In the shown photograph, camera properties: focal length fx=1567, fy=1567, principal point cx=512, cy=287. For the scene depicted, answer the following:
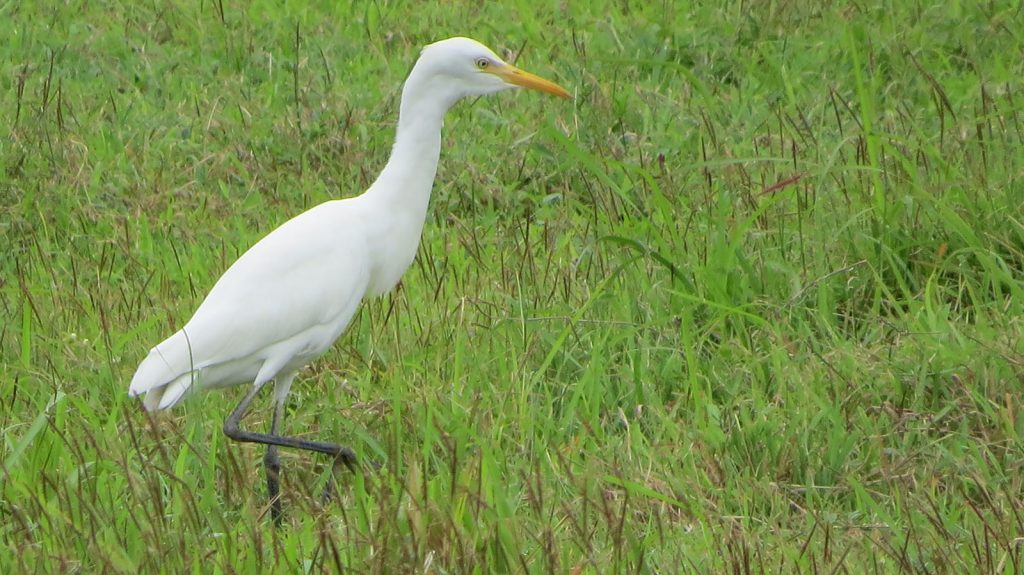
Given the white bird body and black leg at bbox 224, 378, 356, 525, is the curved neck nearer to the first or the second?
A: the white bird body

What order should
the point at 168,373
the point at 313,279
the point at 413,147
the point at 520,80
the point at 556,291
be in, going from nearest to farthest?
the point at 168,373
the point at 313,279
the point at 413,147
the point at 520,80
the point at 556,291

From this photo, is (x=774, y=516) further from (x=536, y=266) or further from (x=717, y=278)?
(x=536, y=266)

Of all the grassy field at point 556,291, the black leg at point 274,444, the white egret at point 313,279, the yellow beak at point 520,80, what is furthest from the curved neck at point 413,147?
the black leg at point 274,444

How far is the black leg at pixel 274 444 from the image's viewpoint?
3910 millimetres

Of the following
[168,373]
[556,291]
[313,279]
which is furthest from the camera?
[556,291]

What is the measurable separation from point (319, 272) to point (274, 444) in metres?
0.46

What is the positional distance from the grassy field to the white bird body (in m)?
0.18

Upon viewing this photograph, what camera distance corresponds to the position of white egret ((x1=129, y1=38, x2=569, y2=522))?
396 centimetres

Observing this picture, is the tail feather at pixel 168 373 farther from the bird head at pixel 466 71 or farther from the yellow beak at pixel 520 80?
the yellow beak at pixel 520 80

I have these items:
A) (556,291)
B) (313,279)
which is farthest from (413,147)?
(556,291)

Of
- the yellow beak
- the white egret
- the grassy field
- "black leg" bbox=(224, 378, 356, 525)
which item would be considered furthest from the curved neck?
"black leg" bbox=(224, 378, 356, 525)

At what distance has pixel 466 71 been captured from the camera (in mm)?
4238

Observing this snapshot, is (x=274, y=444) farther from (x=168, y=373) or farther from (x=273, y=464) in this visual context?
(x=168, y=373)

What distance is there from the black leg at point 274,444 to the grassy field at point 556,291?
2.4 inches
